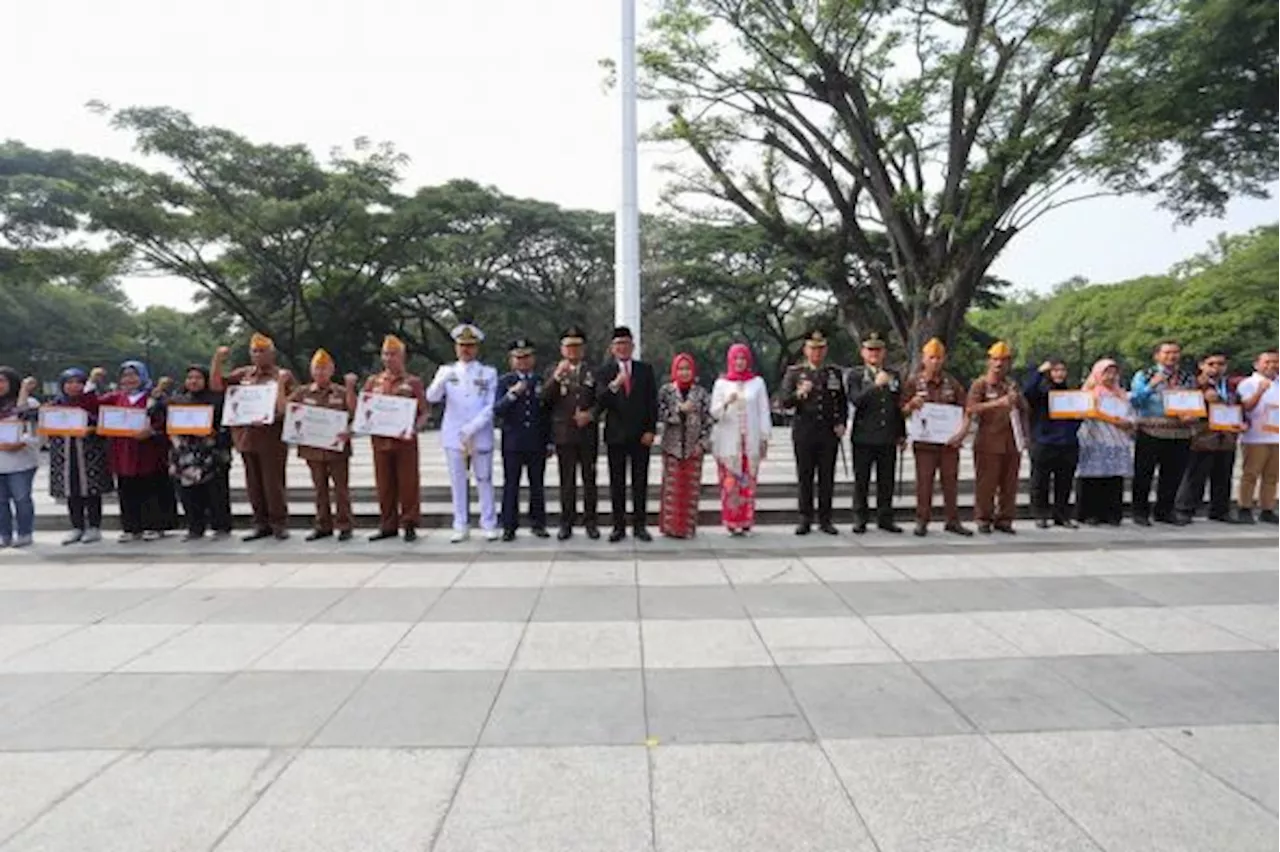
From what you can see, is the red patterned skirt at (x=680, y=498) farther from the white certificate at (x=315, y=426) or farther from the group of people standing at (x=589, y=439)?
the white certificate at (x=315, y=426)

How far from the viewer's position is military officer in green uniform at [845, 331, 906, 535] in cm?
802

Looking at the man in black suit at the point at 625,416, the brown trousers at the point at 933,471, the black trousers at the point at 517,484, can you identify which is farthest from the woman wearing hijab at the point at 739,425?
the black trousers at the point at 517,484

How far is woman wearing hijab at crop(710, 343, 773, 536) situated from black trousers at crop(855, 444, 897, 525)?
856 mm

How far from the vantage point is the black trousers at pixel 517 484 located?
7.84 m

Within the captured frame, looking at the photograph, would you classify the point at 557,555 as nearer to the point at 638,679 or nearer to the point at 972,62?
the point at 638,679

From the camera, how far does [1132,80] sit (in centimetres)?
1708

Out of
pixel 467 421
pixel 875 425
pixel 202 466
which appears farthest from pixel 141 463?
pixel 875 425

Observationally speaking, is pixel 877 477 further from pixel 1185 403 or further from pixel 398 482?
pixel 398 482

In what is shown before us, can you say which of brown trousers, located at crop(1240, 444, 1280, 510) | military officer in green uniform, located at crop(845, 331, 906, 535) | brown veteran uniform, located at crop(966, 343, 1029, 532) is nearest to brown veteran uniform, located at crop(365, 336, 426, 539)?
military officer in green uniform, located at crop(845, 331, 906, 535)

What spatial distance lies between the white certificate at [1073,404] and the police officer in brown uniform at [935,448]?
3.13 ft

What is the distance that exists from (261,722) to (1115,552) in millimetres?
6834

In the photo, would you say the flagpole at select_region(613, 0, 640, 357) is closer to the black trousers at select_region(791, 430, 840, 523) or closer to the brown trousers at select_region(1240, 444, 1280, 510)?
the black trousers at select_region(791, 430, 840, 523)

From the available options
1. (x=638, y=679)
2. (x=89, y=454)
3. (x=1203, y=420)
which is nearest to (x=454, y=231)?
Answer: (x=89, y=454)

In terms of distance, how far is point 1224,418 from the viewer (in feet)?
27.8
